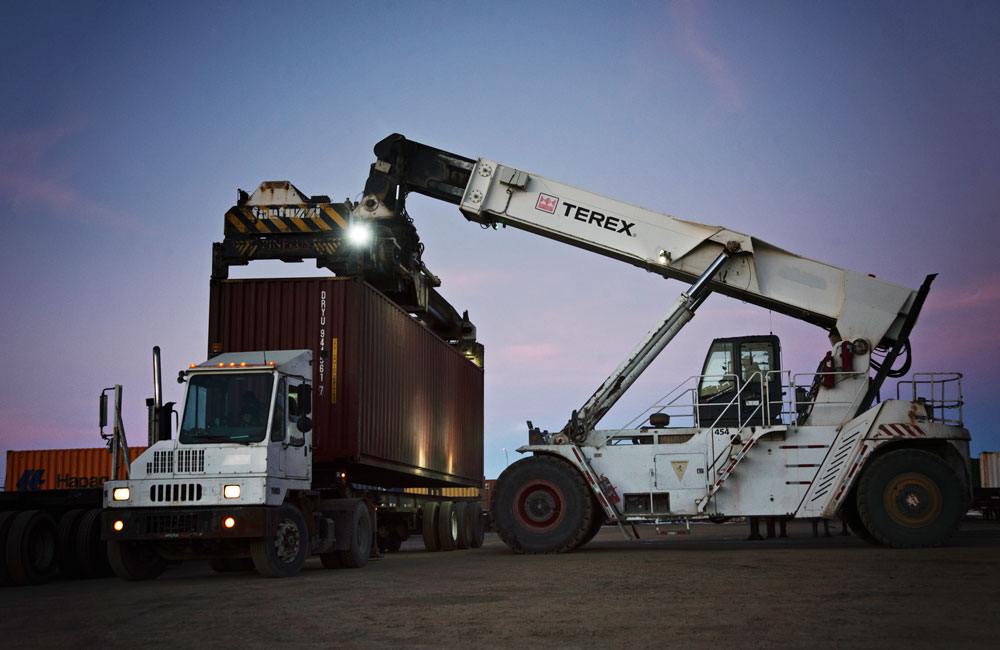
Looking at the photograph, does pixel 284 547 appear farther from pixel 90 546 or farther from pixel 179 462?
pixel 90 546

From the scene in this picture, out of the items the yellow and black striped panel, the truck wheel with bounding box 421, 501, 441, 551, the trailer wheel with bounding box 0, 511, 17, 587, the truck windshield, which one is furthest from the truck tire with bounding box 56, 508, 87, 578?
the truck wheel with bounding box 421, 501, 441, 551

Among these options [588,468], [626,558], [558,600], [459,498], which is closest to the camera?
[558,600]

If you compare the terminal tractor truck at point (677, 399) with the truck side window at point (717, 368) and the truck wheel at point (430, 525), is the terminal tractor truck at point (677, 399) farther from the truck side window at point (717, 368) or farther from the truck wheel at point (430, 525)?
the truck wheel at point (430, 525)

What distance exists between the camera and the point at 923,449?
14.1 metres

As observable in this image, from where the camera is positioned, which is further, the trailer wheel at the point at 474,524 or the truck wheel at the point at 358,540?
the trailer wheel at the point at 474,524

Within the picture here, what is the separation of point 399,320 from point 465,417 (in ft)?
20.3

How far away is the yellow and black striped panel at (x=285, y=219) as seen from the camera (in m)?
15.2

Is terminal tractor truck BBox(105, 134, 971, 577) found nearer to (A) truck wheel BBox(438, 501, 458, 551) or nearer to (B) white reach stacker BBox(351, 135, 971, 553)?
(B) white reach stacker BBox(351, 135, 971, 553)

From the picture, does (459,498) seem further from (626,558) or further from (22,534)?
(22,534)

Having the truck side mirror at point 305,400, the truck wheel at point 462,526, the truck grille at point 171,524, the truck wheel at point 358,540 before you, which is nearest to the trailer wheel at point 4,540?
the truck grille at point 171,524

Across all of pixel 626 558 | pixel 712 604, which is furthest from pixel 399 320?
pixel 712 604

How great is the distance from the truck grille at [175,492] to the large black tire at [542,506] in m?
5.05

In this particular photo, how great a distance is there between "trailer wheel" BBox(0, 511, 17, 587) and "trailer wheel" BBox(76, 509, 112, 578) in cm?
104

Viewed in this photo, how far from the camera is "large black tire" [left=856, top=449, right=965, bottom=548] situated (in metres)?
13.5
